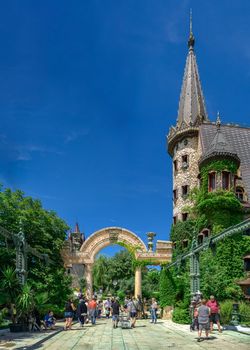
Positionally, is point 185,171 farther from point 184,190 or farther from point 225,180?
point 225,180

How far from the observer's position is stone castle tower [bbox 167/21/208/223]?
39.2 meters

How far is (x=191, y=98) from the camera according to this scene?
1721 inches

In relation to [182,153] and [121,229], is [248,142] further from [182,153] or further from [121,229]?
[121,229]

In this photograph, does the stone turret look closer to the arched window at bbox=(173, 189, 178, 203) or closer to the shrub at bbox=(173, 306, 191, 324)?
the arched window at bbox=(173, 189, 178, 203)

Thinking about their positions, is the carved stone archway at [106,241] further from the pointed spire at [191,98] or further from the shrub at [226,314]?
the shrub at [226,314]

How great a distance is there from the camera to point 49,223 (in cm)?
3362

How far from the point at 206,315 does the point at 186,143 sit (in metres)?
26.3

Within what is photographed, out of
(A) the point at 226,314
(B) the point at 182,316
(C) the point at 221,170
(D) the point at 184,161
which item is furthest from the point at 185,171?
(A) the point at 226,314

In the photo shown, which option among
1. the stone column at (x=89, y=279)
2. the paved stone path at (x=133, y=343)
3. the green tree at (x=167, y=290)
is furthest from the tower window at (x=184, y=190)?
the paved stone path at (x=133, y=343)

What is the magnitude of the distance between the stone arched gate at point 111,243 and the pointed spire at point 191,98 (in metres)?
11.9

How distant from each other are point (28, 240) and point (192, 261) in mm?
14712

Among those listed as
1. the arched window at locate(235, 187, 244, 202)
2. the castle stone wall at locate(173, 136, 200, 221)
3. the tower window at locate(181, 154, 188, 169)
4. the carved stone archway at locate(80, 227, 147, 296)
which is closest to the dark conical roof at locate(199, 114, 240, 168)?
the arched window at locate(235, 187, 244, 202)

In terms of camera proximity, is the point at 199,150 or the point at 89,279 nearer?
the point at 199,150

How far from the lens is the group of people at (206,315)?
15828 mm
